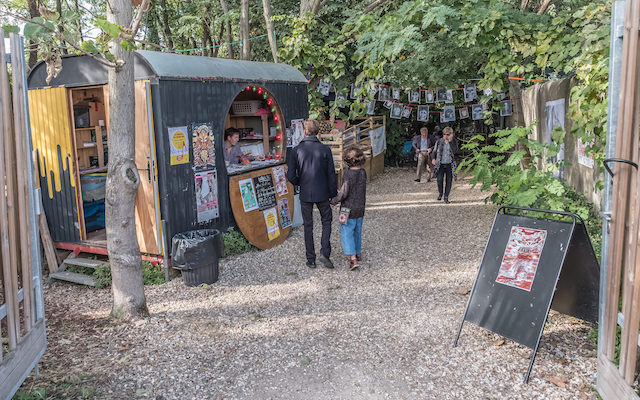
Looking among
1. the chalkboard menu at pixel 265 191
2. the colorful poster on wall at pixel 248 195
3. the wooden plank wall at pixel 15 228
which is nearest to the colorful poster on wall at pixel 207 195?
the colorful poster on wall at pixel 248 195

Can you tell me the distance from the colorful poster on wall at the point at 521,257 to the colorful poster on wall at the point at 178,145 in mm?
4239

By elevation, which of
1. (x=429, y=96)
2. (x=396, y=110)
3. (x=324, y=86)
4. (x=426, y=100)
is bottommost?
(x=396, y=110)

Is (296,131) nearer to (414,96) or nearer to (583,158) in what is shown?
(583,158)

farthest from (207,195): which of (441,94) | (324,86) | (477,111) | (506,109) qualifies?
(477,111)

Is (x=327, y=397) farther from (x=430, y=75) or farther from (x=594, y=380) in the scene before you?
(x=430, y=75)

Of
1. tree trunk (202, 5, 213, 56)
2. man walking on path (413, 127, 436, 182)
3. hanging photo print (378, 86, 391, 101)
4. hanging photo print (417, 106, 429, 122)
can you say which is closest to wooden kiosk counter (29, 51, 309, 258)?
man walking on path (413, 127, 436, 182)

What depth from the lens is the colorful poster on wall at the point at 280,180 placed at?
862cm

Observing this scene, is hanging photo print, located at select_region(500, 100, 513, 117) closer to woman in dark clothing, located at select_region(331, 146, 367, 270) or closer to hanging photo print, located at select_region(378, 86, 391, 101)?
hanging photo print, located at select_region(378, 86, 391, 101)

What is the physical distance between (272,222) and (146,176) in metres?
2.32

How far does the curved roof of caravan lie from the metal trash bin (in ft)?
6.76

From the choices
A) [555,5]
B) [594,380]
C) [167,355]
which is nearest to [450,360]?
[594,380]

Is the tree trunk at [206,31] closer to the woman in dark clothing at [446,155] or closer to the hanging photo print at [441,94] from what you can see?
the hanging photo print at [441,94]

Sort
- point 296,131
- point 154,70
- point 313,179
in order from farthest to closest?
point 296,131, point 313,179, point 154,70

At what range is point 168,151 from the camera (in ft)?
21.7
